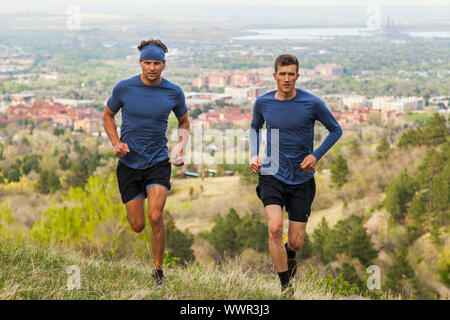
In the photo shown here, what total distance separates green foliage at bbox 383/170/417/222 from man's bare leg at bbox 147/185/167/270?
24.3 m

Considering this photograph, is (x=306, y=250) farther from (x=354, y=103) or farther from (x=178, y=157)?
(x=354, y=103)

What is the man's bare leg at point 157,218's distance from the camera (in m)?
4.40

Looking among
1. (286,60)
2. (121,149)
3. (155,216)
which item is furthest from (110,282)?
(286,60)

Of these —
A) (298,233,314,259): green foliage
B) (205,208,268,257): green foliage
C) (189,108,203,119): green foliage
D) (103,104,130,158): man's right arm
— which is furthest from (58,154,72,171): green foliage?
(103,104,130,158): man's right arm

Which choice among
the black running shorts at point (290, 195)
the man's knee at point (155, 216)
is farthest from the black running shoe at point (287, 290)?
the man's knee at point (155, 216)

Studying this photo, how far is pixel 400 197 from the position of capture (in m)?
27.5

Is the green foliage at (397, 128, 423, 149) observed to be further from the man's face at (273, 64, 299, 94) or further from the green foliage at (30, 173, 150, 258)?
the man's face at (273, 64, 299, 94)

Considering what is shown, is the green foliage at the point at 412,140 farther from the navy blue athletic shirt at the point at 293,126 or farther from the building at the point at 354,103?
the building at the point at 354,103

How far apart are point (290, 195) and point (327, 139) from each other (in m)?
0.52

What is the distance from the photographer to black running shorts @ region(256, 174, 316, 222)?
439 cm
